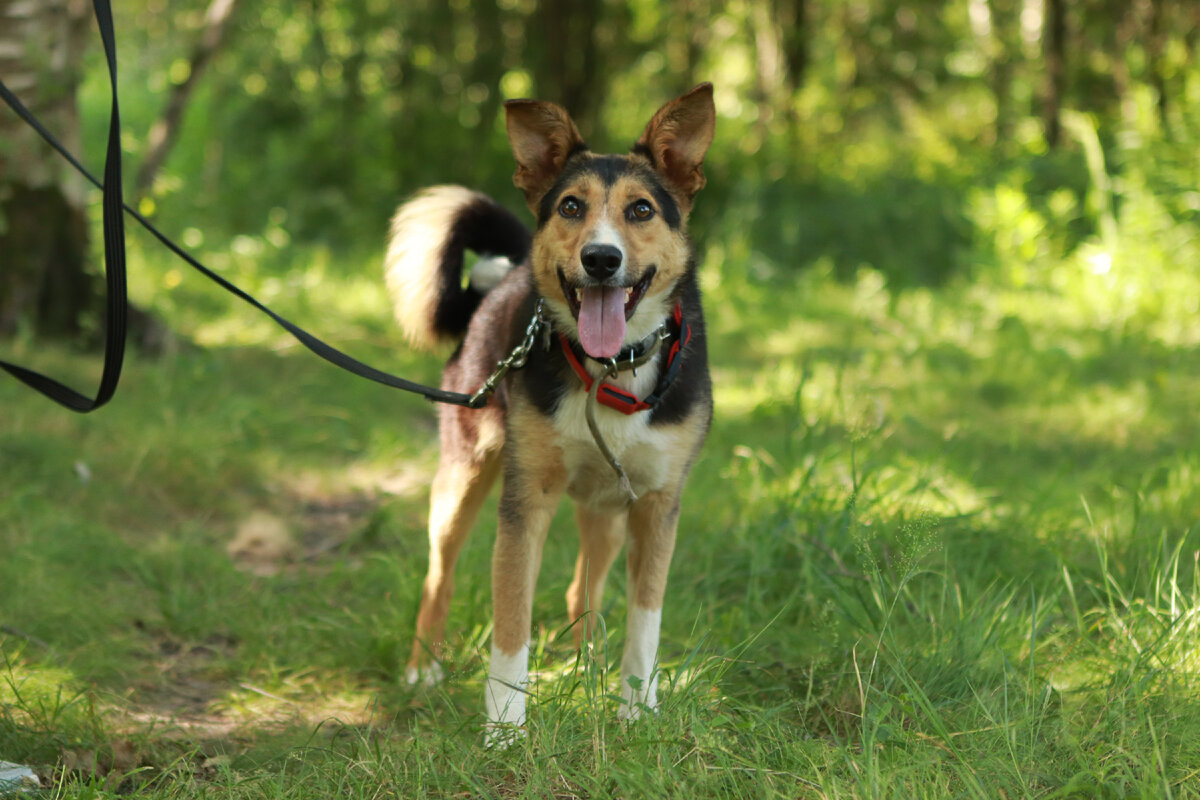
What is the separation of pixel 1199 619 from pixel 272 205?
10374mm

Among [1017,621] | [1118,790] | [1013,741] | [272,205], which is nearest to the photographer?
[1118,790]

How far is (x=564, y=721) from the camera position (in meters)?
2.58

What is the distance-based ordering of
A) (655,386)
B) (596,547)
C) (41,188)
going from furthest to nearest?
1. (41,188)
2. (596,547)
3. (655,386)

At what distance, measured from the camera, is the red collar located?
9.53 ft

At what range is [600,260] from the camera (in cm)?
274

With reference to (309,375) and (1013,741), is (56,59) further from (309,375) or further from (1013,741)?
(1013,741)

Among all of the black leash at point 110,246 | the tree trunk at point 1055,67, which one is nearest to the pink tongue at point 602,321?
the black leash at point 110,246

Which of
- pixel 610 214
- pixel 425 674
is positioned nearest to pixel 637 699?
pixel 425 674

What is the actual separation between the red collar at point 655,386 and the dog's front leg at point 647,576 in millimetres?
278

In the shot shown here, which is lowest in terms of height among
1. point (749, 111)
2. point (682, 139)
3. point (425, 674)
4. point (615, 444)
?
point (425, 674)

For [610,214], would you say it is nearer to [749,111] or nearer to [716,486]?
[716,486]

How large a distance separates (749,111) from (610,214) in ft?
42.9

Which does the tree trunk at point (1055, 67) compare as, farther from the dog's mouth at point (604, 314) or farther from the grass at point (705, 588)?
the dog's mouth at point (604, 314)

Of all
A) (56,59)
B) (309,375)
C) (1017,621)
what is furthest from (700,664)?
(56,59)
